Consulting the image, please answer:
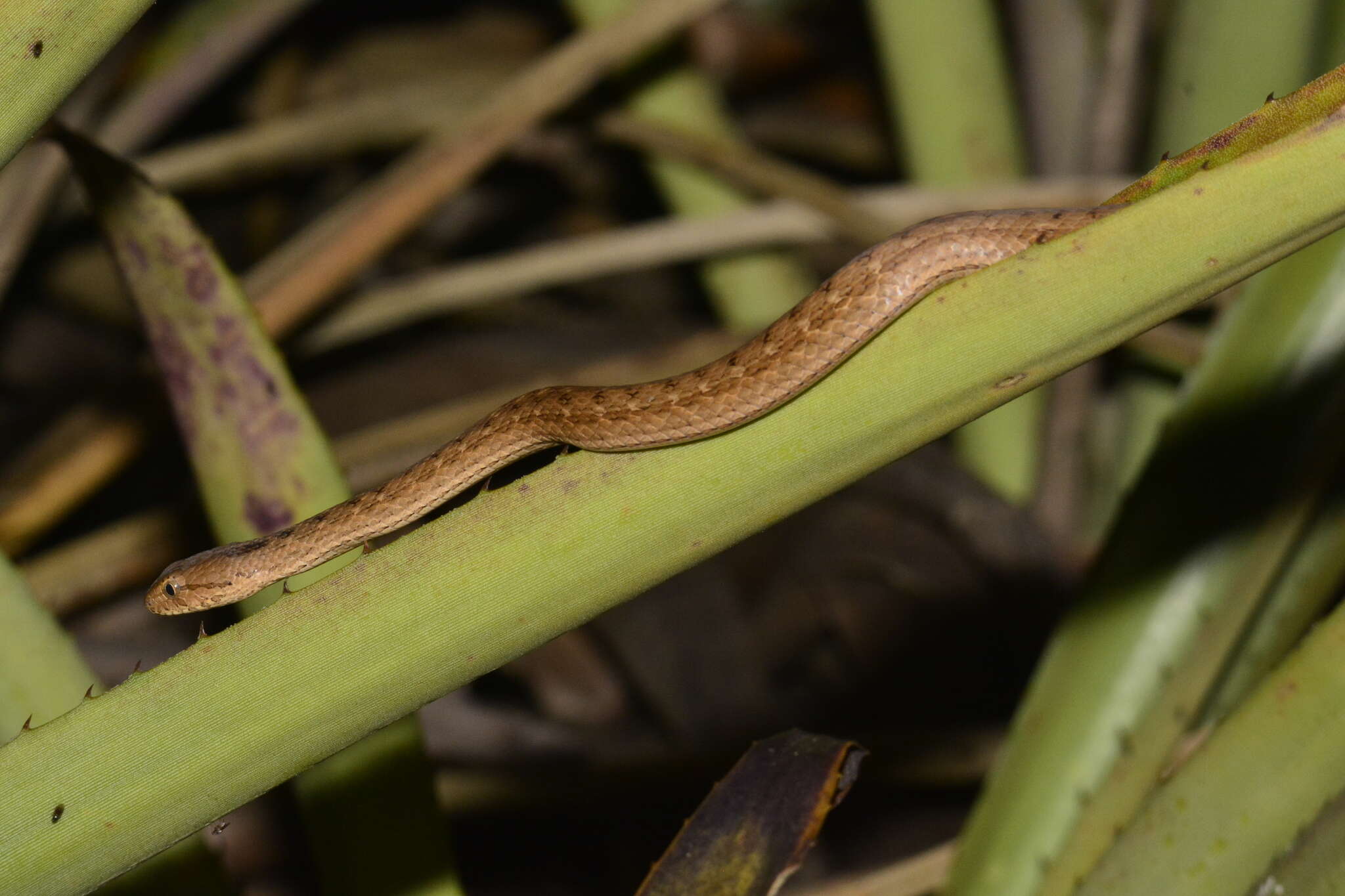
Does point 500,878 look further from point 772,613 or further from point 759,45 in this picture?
point 759,45

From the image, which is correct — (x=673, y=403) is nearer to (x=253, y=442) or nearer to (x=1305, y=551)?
(x=253, y=442)

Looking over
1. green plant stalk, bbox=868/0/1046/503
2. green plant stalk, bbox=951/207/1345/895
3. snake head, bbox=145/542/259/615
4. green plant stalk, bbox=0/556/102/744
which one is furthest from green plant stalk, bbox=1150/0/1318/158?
green plant stalk, bbox=0/556/102/744

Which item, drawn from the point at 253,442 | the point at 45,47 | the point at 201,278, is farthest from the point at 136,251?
the point at 45,47

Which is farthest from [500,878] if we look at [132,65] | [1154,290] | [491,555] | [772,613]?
[132,65]

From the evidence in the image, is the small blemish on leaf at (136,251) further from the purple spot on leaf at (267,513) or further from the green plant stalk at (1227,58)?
the green plant stalk at (1227,58)

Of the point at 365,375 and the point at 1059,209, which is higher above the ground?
the point at 365,375

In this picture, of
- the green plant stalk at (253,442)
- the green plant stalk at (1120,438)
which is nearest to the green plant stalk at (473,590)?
the green plant stalk at (253,442)

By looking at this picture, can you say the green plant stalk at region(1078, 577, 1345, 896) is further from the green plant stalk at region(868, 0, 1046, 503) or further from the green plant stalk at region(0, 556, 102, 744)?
the green plant stalk at region(868, 0, 1046, 503)
